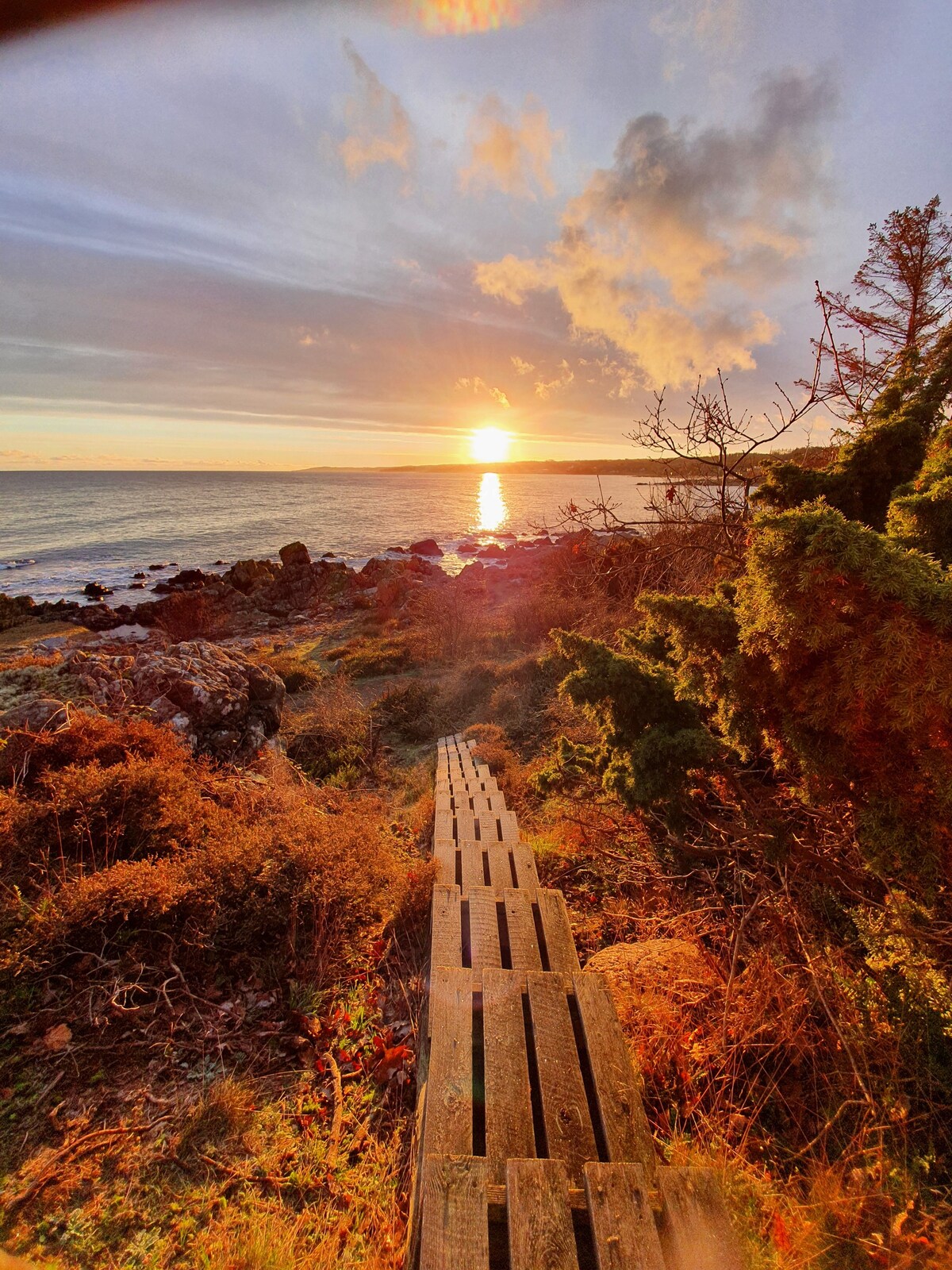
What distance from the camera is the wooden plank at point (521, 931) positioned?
3070mm

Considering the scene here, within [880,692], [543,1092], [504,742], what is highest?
A: [880,692]

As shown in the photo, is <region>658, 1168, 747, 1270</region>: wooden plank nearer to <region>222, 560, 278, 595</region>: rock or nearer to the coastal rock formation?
the coastal rock formation

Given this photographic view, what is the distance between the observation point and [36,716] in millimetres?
4742

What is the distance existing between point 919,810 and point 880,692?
2.14ft

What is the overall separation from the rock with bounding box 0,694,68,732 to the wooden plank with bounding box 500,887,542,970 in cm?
431

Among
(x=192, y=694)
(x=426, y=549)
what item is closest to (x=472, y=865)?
(x=192, y=694)

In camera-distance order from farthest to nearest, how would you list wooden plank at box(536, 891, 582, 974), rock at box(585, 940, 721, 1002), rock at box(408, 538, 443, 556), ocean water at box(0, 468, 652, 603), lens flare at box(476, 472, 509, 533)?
lens flare at box(476, 472, 509, 533) → rock at box(408, 538, 443, 556) → ocean water at box(0, 468, 652, 603) → wooden plank at box(536, 891, 582, 974) → rock at box(585, 940, 721, 1002)

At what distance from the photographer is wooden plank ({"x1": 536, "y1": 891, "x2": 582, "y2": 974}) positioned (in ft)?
10.0

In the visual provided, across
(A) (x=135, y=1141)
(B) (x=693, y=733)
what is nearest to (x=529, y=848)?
(B) (x=693, y=733)

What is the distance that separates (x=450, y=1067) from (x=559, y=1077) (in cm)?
50

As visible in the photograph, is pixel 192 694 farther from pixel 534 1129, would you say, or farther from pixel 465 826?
pixel 534 1129

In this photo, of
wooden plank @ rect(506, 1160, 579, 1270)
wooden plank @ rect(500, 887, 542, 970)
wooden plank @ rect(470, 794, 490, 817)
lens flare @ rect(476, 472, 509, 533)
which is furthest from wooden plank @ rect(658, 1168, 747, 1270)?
lens flare @ rect(476, 472, 509, 533)

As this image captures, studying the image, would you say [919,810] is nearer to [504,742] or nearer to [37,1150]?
[37,1150]

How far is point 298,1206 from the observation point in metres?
2.18
